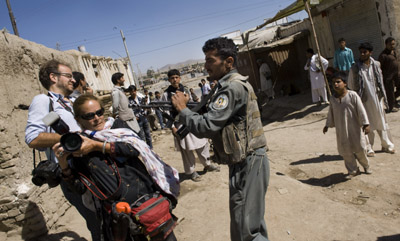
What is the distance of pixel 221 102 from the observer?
1888mm

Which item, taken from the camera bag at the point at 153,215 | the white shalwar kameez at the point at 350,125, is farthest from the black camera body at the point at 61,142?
the white shalwar kameez at the point at 350,125

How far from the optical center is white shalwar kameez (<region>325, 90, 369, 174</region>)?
3895 millimetres

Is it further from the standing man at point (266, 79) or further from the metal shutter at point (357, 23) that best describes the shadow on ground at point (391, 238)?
the standing man at point (266, 79)

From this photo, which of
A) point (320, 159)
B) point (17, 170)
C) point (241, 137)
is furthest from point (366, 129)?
point (17, 170)

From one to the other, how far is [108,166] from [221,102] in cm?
83

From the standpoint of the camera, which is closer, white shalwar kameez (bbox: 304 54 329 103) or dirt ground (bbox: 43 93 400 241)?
dirt ground (bbox: 43 93 400 241)

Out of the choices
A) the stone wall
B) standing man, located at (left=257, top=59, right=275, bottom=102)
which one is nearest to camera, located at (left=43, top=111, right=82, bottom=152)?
the stone wall

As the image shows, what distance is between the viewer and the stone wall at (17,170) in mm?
3332

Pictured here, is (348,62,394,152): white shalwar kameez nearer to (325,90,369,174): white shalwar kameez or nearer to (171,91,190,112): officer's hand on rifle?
(325,90,369,174): white shalwar kameez

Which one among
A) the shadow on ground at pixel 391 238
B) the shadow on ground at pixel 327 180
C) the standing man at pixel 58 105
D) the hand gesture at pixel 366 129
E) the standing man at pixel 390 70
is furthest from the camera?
the standing man at pixel 390 70

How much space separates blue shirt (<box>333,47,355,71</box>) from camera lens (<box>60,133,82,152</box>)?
8293mm

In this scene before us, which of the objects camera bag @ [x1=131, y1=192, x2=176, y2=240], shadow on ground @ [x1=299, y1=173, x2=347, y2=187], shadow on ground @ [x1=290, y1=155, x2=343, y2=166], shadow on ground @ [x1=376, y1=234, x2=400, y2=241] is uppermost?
camera bag @ [x1=131, y1=192, x2=176, y2=240]

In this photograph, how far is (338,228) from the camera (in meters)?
2.91

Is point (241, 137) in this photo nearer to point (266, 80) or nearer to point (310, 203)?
point (310, 203)
